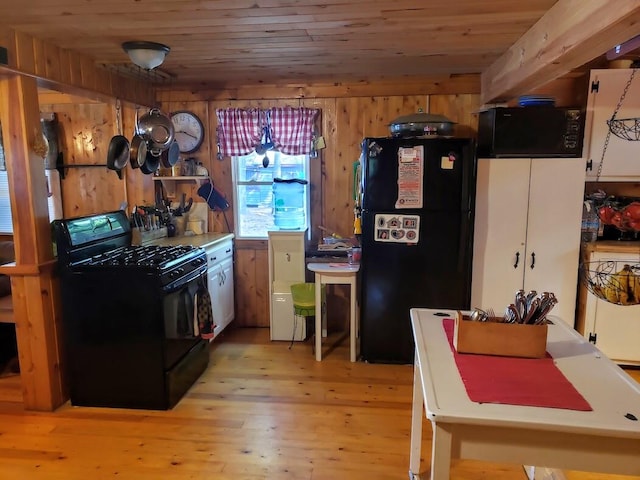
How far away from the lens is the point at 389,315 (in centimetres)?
348

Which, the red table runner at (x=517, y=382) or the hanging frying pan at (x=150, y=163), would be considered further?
the hanging frying pan at (x=150, y=163)

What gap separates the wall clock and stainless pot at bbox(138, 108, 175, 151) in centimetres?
66

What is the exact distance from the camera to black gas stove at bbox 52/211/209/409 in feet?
8.99

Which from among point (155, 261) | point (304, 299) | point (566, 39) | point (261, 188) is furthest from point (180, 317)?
point (566, 39)

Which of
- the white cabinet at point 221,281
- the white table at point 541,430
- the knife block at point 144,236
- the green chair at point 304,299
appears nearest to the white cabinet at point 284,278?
the green chair at point 304,299

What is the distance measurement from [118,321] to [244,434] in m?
1.00

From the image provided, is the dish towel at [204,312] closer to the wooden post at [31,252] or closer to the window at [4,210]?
the wooden post at [31,252]

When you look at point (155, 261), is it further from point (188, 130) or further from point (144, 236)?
point (188, 130)

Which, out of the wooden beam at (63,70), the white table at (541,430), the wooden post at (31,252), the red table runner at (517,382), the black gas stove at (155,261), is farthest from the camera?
the black gas stove at (155,261)

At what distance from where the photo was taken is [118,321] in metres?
2.78

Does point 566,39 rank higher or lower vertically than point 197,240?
higher

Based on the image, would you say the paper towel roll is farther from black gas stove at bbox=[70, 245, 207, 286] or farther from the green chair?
the green chair

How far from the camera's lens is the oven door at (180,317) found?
2.82 m

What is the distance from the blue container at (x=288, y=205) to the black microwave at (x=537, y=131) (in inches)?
64.4
